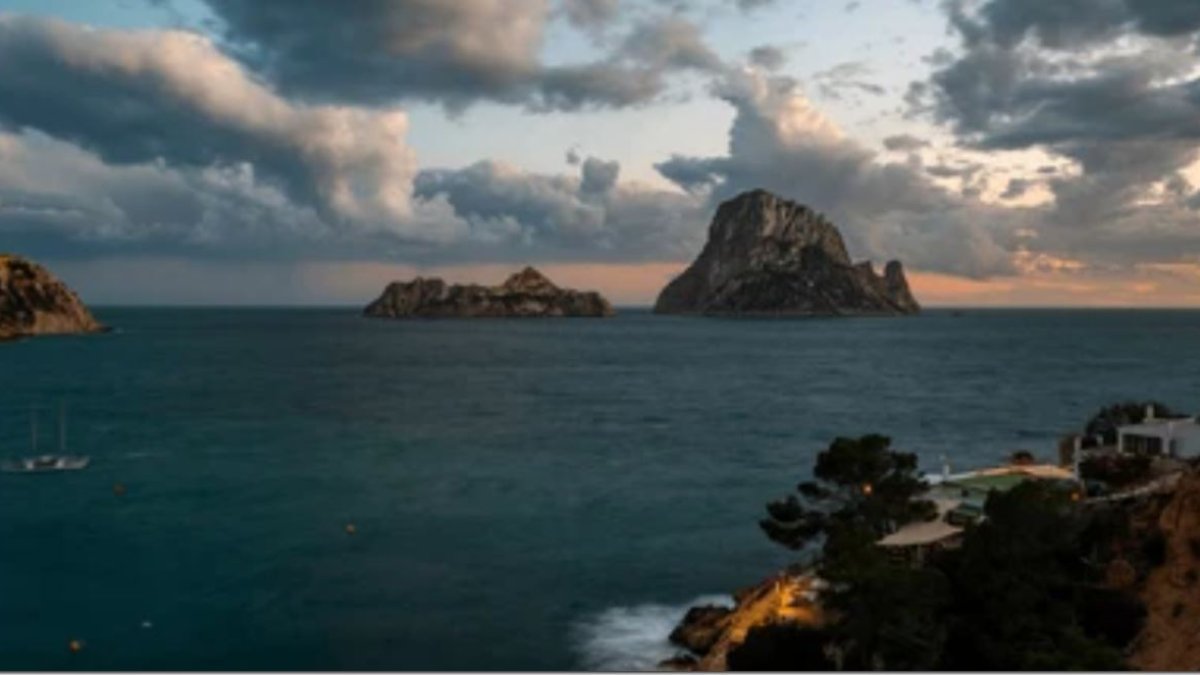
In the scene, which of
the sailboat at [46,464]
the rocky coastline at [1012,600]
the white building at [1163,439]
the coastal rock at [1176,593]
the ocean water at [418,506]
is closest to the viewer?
the rocky coastline at [1012,600]

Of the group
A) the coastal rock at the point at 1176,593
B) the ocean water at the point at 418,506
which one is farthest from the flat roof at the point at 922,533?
the ocean water at the point at 418,506

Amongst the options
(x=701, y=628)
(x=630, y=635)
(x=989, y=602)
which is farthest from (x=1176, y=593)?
(x=630, y=635)

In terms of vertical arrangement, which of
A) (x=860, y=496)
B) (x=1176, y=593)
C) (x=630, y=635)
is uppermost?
(x=860, y=496)

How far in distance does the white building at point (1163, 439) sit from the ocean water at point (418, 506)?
18058mm

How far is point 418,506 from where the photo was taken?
64.2 metres

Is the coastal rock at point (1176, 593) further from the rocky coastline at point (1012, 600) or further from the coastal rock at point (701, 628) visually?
the coastal rock at point (701, 628)

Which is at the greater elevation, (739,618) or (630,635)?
(739,618)

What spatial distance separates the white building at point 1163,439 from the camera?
44.8 metres

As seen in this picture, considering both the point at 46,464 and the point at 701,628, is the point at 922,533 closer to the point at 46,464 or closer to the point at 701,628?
the point at 701,628

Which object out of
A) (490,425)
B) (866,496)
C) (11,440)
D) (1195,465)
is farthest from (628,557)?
(11,440)

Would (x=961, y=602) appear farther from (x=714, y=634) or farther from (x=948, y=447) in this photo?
(x=948, y=447)

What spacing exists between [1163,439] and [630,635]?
25037 mm

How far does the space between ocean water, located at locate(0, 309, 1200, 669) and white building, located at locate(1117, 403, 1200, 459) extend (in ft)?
59.2

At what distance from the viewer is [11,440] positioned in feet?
296
